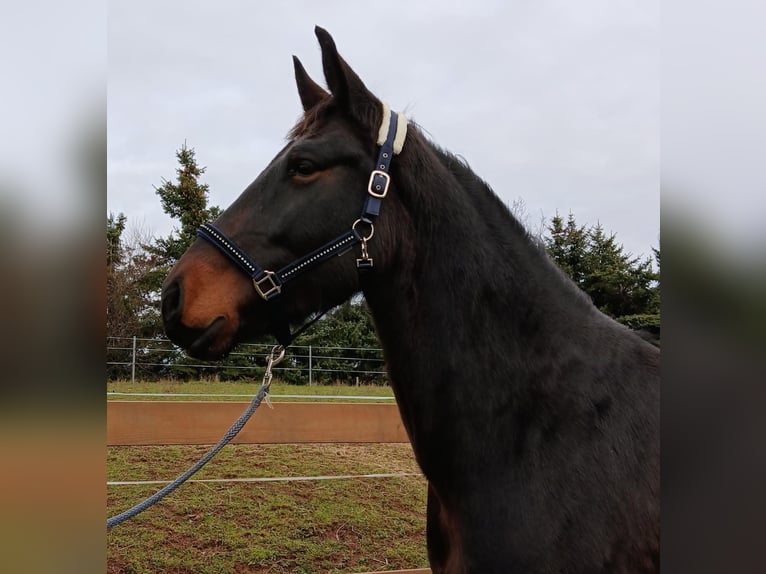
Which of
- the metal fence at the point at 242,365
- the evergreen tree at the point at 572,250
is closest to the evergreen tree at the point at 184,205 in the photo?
the metal fence at the point at 242,365

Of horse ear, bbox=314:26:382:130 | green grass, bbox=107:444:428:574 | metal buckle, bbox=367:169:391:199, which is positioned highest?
horse ear, bbox=314:26:382:130

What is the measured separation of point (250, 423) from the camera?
5.46 m

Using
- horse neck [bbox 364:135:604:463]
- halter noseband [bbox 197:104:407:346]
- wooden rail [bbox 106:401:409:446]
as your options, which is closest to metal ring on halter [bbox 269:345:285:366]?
halter noseband [bbox 197:104:407:346]

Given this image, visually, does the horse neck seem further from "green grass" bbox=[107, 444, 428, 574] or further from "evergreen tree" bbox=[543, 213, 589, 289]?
"evergreen tree" bbox=[543, 213, 589, 289]

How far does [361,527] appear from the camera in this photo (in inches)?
216

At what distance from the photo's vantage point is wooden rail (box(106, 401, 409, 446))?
16.1 feet

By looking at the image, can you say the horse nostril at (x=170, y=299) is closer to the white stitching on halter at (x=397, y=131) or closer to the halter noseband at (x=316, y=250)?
the halter noseband at (x=316, y=250)

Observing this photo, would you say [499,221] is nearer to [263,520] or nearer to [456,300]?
[456,300]

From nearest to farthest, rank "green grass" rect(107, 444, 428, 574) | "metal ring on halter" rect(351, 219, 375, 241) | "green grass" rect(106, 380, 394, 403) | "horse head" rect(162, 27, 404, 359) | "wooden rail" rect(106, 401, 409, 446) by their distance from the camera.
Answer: "horse head" rect(162, 27, 404, 359)
"metal ring on halter" rect(351, 219, 375, 241)
"green grass" rect(107, 444, 428, 574)
"wooden rail" rect(106, 401, 409, 446)
"green grass" rect(106, 380, 394, 403)

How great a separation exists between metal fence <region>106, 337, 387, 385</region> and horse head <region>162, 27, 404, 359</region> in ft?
38.2

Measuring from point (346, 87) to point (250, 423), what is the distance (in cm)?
410

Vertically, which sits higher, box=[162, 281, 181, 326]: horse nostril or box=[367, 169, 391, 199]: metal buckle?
box=[367, 169, 391, 199]: metal buckle
